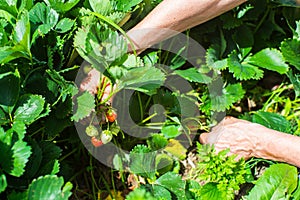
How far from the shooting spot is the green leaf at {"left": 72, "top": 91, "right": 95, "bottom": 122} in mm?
1426

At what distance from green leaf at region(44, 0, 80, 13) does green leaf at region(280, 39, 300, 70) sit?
71cm

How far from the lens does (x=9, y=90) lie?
1.34 metres

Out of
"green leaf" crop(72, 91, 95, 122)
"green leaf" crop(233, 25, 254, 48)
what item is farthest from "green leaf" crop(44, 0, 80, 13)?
"green leaf" crop(233, 25, 254, 48)

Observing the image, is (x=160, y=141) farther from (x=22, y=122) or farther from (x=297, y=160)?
(x=22, y=122)

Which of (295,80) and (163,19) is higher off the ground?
(163,19)

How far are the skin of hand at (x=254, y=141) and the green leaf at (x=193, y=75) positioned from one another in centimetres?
16

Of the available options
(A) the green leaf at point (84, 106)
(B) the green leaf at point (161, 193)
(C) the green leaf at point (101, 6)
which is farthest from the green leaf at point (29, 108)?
(B) the green leaf at point (161, 193)

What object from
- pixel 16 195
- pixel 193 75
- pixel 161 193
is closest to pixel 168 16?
pixel 193 75

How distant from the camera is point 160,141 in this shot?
172 cm

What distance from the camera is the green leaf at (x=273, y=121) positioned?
1772mm

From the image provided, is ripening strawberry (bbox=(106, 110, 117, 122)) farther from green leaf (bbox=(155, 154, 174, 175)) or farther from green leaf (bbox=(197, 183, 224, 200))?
green leaf (bbox=(197, 183, 224, 200))

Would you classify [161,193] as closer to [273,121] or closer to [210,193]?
[210,193]

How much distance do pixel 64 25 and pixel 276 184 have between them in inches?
30.4

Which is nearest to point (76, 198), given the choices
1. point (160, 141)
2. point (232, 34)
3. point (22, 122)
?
point (160, 141)
